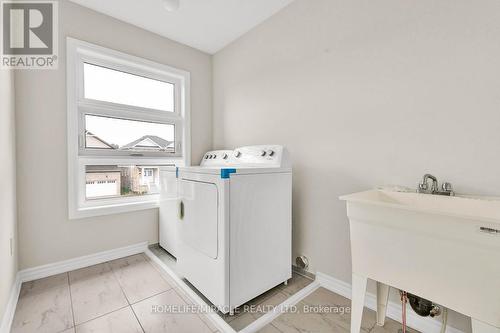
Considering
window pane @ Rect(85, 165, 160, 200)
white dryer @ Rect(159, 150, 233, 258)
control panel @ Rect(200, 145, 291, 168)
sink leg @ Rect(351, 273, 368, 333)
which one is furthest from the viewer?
window pane @ Rect(85, 165, 160, 200)

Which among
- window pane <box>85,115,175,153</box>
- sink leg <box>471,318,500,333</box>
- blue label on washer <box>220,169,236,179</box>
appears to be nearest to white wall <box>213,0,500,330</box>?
sink leg <box>471,318,500,333</box>

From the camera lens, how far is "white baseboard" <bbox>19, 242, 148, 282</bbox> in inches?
70.4

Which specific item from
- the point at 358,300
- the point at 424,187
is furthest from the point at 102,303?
the point at 424,187

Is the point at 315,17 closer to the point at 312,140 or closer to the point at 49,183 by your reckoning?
the point at 312,140

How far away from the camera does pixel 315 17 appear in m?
1.78

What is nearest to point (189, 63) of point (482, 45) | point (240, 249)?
point (240, 249)

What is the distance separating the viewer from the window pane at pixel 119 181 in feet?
7.14

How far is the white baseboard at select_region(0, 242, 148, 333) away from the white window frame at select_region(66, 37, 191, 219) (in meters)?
0.41

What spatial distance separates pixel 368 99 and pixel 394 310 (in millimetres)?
1393

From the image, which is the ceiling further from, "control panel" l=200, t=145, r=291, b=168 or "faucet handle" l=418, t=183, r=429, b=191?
"faucet handle" l=418, t=183, r=429, b=191

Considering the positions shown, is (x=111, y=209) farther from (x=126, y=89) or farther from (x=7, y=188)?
(x=126, y=89)

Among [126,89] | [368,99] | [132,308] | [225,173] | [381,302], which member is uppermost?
[126,89]

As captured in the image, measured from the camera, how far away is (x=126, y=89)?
2.36 meters

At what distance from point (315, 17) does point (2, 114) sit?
7.50ft
